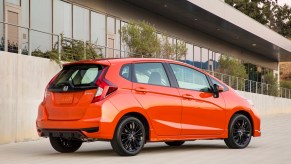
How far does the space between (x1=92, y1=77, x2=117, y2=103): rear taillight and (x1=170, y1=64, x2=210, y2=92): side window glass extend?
5.89 feet

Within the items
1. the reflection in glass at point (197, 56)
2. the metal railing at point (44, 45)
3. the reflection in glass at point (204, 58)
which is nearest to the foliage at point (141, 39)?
the metal railing at point (44, 45)

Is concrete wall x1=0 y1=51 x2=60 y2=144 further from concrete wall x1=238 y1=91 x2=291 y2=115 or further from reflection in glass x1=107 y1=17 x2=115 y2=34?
concrete wall x1=238 y1=91 x2=291 y2=115

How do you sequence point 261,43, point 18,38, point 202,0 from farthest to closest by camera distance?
point 261,43 < point 202,0 < point 18,38

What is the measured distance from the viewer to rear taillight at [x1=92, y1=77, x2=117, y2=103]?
10.3 metres

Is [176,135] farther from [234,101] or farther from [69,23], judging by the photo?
[69,23]

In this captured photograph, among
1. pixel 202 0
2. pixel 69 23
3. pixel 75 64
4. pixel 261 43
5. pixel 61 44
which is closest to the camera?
pixel 75 64

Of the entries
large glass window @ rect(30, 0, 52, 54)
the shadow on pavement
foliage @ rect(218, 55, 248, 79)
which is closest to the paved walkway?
the shadow on pavement

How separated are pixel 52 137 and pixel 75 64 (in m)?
1.47

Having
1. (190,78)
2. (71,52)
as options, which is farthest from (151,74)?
(71,52)

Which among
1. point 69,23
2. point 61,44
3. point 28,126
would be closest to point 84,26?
point 69,23

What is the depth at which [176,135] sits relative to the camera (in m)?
11.4

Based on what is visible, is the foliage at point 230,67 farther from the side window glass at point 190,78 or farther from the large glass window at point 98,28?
the side window glass at point 190,78

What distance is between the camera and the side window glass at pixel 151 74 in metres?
11.1

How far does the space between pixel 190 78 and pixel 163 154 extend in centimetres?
175
